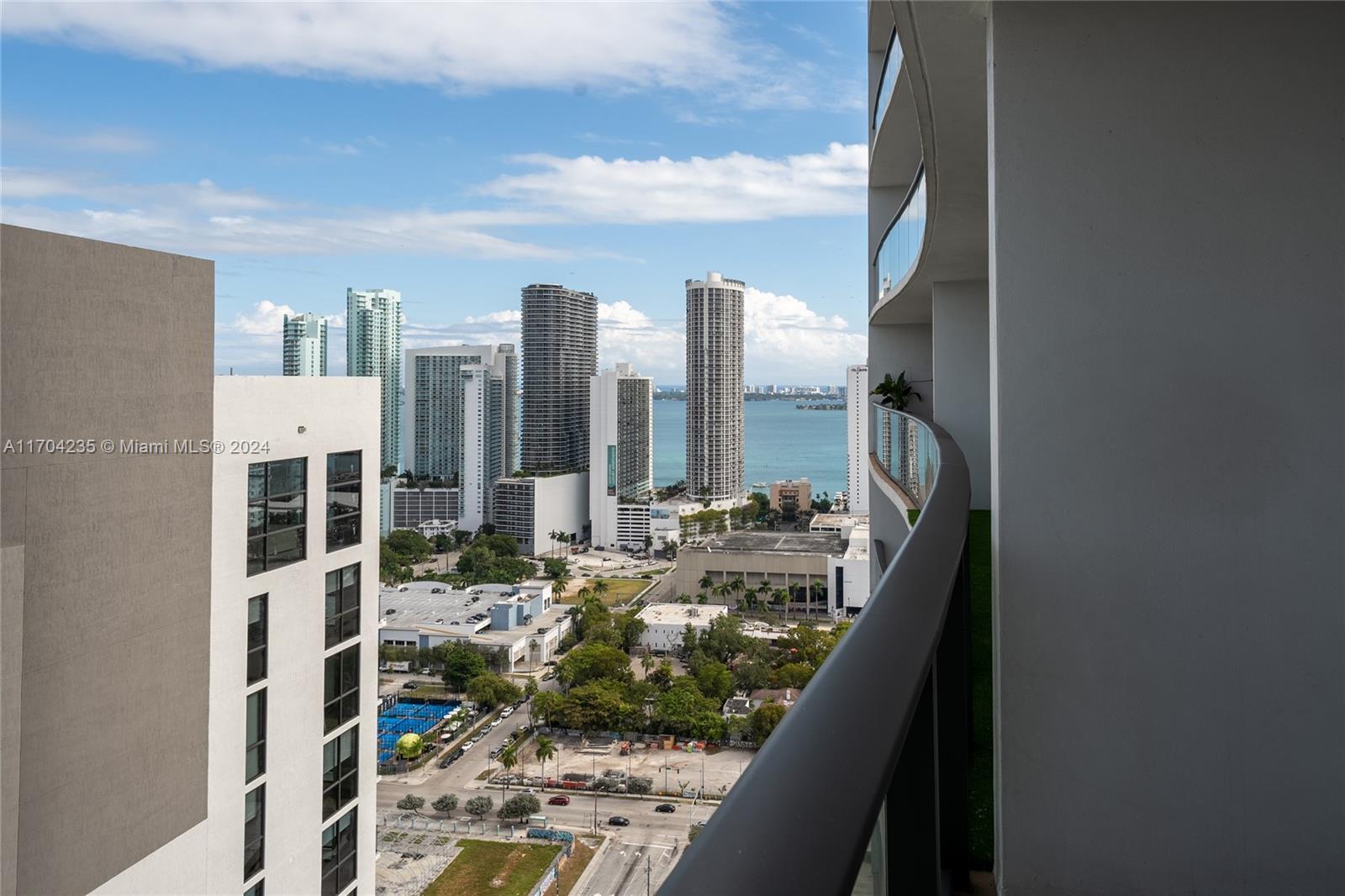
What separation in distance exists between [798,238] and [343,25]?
88.0 m

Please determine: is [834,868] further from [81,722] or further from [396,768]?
[396,768]

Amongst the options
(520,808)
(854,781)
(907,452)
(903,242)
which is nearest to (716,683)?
(520,808)

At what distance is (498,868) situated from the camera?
29.5 metres

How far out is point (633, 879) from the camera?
88.0 feet

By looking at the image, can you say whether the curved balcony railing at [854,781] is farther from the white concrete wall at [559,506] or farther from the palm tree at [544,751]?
the white concrete wall at [559,506]

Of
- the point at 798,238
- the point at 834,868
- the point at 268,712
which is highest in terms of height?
the point at 798,238

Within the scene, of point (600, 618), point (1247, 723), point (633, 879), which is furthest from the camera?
point (600, 618)

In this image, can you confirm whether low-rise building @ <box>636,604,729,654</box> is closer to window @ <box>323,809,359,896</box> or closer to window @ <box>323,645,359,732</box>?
window @ <box>323,809,359,896</box>

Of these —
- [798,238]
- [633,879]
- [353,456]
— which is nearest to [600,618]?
[633,879]

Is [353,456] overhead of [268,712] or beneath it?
overhead

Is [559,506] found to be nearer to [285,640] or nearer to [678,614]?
[678,614]

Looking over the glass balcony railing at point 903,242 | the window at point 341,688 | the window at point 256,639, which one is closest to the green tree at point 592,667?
the window at point 341,688

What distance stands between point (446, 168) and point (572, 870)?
519 feet

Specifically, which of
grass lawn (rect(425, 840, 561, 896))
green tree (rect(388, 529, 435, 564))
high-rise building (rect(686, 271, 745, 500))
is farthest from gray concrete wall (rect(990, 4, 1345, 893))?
high-rise building (rect(686, 271, 745, 500))
